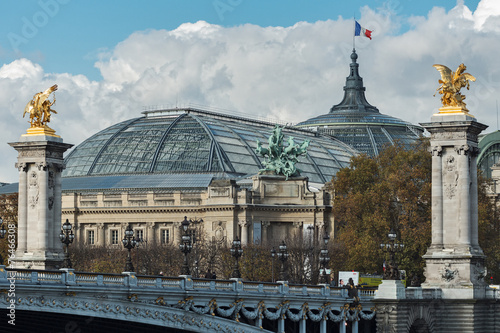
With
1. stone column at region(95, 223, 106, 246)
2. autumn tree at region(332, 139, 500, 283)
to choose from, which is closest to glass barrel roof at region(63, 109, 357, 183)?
stone column at region(95, 223, 106, 246)

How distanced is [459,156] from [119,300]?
25.5 metres

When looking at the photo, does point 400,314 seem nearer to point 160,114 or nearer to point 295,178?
point 295,178

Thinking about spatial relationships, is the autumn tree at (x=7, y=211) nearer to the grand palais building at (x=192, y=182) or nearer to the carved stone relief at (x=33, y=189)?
the grand palais building at (x=192, y=182)

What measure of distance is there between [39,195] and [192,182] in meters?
69.3

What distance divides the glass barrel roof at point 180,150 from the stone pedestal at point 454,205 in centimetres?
7860

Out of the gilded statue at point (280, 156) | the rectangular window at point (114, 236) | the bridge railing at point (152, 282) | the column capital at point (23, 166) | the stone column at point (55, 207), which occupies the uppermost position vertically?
the gilded statue at point (280, 156)

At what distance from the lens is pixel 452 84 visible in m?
78.4

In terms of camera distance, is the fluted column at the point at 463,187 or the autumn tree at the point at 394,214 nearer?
the fluted column at the point at 463,187

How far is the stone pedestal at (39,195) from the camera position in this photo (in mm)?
81500

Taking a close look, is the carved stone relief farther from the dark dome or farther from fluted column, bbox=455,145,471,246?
the dark dome

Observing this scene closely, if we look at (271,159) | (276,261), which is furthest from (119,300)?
(271,159)

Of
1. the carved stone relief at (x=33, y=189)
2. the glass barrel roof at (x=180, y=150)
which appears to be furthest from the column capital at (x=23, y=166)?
the glass barrel roof at (x=180, y=150)

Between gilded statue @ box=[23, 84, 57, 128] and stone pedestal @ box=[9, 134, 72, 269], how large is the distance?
105 centimetres

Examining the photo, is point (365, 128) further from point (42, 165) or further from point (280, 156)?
point (42, 165)
